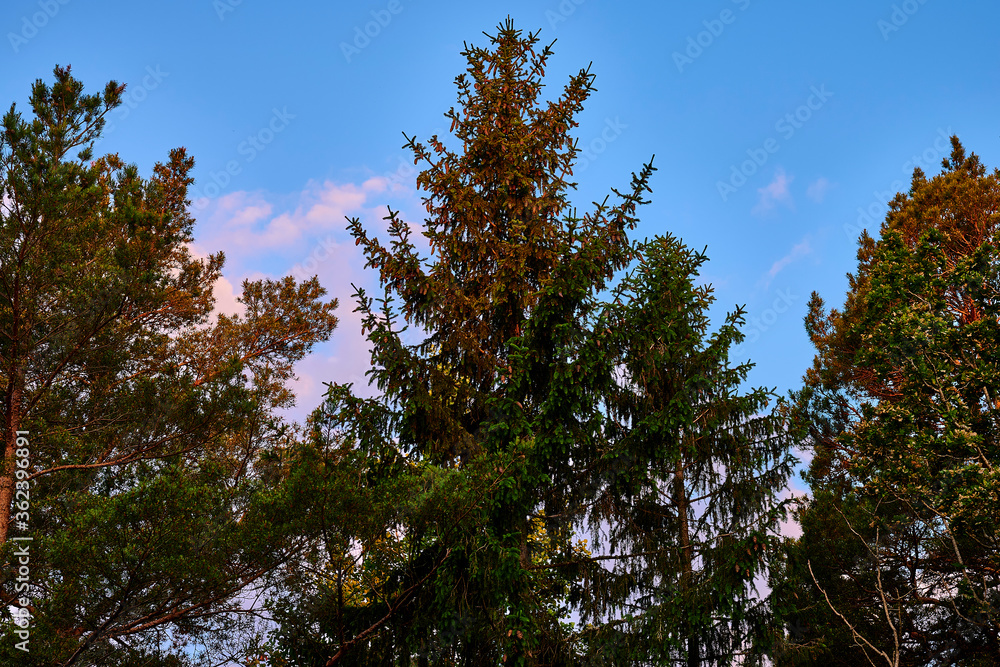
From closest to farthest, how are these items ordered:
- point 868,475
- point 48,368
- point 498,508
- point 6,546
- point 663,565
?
point 6,546, point 498,508, point 663,565, point 48,368, point 868,475

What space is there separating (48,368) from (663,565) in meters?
10.4

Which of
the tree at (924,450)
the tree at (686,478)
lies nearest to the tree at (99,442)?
the tree at (686,478)

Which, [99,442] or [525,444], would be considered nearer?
[525,444]

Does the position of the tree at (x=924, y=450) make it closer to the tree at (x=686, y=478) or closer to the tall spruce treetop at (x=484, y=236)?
the tree at (x=686, y=478)

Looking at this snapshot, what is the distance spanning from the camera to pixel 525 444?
346 inches

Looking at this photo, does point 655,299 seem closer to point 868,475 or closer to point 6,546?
point 868,475

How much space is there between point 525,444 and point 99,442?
7.55 m

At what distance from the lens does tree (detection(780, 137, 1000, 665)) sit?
35.7 feet

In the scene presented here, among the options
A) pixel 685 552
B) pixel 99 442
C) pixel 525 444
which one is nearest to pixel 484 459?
pixel 525 444

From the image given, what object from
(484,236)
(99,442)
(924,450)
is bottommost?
(924,450)

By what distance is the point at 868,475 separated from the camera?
1309 cm

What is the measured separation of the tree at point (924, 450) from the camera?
10.9 meters

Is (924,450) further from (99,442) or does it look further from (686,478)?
(99,442)

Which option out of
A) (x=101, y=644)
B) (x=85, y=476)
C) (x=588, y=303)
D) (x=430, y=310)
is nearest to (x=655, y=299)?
(x=588, y=303)
